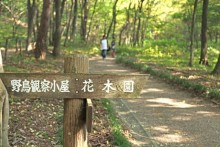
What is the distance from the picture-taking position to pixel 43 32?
1586 cm

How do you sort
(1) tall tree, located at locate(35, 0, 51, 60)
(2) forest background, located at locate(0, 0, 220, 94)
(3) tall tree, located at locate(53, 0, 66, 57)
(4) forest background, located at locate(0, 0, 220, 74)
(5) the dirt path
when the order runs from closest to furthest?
(5) the dirt path, (1) tall tree, located at locate(35, 0, 51, 60), (2) forest background, located at locate(0, 0, 220, 94), (4) forest background, located at locate(0, 0, 220, 74), (3) tall tree, located at locate(53, 0, 66, 57)

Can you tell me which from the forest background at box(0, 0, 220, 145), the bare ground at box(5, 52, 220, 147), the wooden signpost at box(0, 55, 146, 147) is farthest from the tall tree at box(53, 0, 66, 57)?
the wooden signpost at box(0, 55, 146, 147)

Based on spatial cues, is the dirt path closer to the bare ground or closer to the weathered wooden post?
the bare ground

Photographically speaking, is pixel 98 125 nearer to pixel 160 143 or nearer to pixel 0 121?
pixel 160 143

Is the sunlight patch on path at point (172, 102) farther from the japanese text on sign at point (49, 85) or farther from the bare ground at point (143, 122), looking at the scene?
the japanese text on sign at point (49, 85)

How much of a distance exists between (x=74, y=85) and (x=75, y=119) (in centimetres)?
37

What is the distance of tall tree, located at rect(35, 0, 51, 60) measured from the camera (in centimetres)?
1564

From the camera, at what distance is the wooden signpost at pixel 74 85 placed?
3.40m

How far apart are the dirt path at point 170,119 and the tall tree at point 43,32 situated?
20.3ft

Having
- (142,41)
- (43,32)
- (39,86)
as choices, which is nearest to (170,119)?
(39,86)

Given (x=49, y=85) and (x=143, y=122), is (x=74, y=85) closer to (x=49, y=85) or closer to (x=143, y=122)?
(x=49, y=85)

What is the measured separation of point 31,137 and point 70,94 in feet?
10.2

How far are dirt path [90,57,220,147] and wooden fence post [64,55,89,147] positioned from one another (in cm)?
348

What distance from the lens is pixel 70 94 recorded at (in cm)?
341
